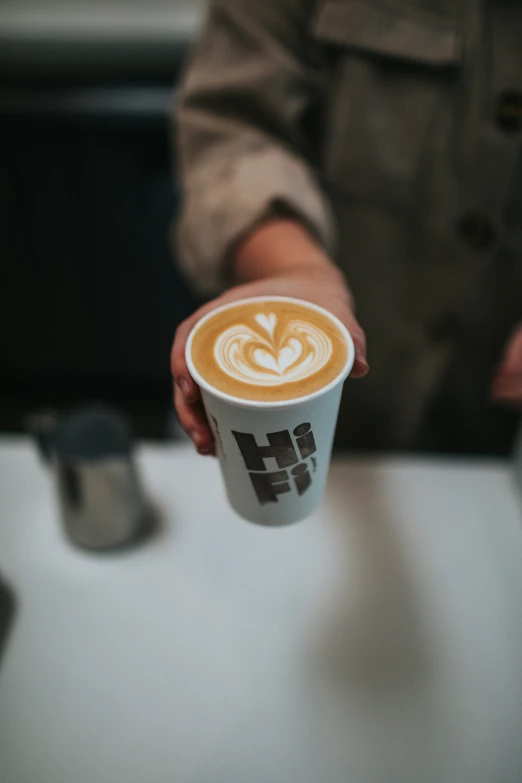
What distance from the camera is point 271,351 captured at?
43 cm

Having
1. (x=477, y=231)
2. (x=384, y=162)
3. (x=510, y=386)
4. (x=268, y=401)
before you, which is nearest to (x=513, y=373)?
(x=510, y=386)

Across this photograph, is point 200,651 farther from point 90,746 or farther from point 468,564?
point 468,564

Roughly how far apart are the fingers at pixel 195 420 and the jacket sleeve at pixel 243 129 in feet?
0.99

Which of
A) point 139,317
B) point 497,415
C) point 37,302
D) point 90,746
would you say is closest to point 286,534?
point 90,746

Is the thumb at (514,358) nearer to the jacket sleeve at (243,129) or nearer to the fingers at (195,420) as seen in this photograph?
the jacket sleeve at (243,129)

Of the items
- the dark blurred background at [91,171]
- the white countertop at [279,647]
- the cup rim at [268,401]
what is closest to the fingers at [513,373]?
the white countertop at [279,647]

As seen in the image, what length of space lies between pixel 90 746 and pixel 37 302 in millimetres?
1445

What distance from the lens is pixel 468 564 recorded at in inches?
25.9

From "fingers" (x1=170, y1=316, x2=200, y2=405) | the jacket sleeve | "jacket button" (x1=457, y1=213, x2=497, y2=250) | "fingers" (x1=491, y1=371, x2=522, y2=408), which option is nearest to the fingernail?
"fingers" (x1=170, y1=316, x2=200, y2=405)

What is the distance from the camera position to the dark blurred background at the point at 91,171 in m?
1.49

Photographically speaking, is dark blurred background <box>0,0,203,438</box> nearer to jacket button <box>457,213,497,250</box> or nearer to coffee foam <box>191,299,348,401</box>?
jacket button <box>457,213,497,250</box>

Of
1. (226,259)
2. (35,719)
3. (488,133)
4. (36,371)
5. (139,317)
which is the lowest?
(36,371)

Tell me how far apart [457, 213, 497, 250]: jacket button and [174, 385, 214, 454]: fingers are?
1.81ft

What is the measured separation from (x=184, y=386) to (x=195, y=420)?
34 millimetres
